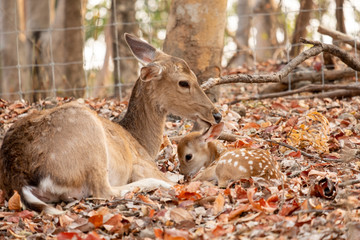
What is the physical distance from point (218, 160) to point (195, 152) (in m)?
0.51

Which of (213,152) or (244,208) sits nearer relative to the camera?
(244,208)

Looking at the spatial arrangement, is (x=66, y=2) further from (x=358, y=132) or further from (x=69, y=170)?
(x=69, y=170)

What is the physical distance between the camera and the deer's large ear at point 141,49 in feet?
22.2

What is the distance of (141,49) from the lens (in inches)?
267

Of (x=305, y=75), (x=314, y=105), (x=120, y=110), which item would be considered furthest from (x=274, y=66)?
(x=120, y=110)

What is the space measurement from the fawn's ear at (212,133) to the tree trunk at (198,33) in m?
2.27

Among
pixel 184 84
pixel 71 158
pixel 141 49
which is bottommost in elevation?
pixel 71 158

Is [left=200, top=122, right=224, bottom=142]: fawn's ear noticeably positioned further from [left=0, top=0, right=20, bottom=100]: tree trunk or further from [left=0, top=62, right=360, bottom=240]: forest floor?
[left=0, top=0, right=20, bottom=100]: tree trunk

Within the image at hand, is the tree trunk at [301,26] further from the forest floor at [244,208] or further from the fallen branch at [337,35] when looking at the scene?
the forest floor at [244,208]

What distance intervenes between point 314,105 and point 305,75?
4.35 ft

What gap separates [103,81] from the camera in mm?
17797

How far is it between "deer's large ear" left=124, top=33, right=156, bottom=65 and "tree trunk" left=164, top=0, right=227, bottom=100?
5.90 feet

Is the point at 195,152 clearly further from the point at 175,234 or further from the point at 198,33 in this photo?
the point at 175,234

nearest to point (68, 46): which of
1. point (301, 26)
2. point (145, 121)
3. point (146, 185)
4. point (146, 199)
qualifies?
point (301, 26)
